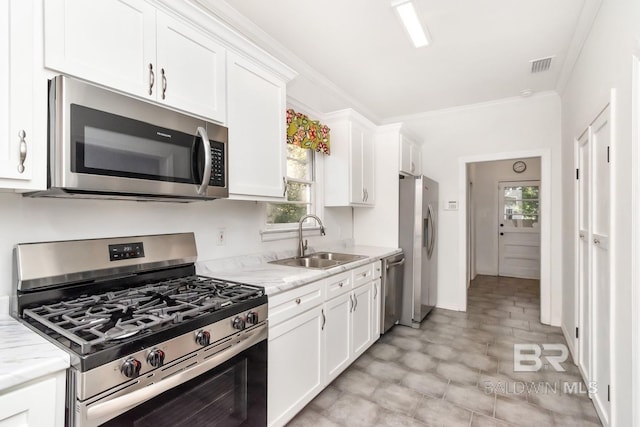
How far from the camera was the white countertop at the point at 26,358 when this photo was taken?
83cm

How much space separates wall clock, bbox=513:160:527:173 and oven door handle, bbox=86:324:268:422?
20.9 feet

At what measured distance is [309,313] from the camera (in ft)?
6.61

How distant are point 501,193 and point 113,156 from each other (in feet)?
22.4

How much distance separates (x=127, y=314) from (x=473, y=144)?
422cm

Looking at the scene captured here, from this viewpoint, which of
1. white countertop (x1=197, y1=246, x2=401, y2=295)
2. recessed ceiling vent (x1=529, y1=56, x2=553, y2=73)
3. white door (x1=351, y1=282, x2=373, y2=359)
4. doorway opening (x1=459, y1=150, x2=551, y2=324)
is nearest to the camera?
white countertop (x1=197, y1=246, x2=401, y2=295)

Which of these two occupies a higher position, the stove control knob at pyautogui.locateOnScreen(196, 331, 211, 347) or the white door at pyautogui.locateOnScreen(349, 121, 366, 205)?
the white door at pyautogui.locateOnScreen(349, 121, 366, 205)

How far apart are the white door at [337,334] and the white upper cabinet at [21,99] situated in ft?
5.58

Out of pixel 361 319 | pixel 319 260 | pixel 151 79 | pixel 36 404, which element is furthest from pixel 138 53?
pixel 361 319

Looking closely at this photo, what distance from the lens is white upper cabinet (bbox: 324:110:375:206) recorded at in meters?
3.21

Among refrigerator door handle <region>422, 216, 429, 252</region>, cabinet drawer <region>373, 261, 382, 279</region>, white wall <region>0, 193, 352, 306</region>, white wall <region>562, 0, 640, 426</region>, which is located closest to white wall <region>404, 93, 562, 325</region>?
refrigerator door handle <region>422, 216, 429, 252</region>

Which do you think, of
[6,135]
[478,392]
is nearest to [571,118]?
[478,392]

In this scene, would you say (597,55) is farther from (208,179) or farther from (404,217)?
(208,179)

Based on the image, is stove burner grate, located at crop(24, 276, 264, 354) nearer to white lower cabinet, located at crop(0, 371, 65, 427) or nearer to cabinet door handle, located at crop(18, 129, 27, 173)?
white lower cabinet, located at crop(0, 371, 65, 427)

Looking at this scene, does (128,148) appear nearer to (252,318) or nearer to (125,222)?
(125,222)
